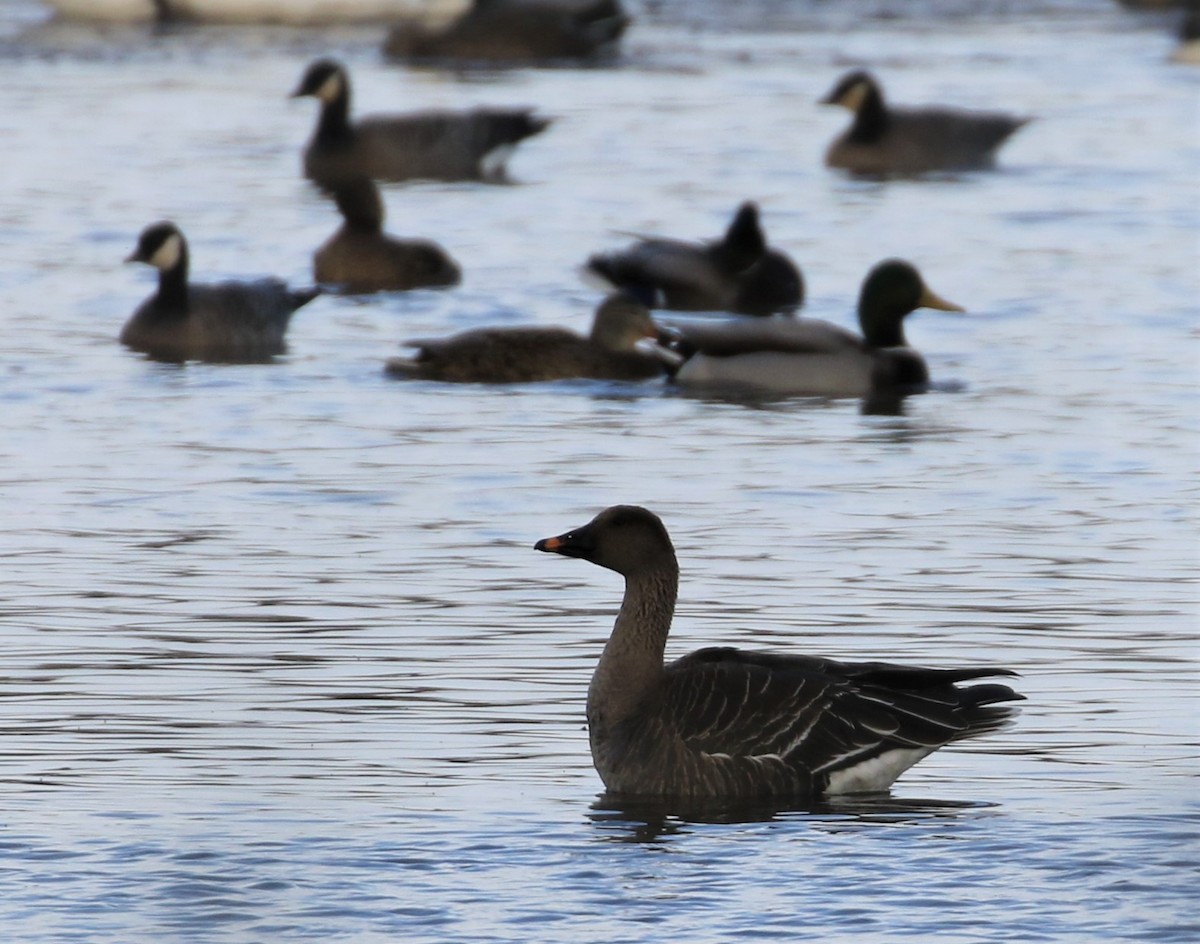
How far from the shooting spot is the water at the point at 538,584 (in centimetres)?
764

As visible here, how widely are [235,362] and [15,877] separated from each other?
1049 centimetres

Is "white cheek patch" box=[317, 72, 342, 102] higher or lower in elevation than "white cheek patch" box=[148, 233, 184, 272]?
higher

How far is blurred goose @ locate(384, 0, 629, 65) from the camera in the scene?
1532 inches

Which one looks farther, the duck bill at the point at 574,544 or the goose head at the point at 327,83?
the goose head at the point at 327,83

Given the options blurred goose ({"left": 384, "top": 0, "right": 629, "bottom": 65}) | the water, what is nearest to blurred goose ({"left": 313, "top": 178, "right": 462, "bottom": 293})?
the water

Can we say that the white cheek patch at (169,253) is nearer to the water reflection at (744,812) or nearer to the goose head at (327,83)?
the goose head at (327,83)

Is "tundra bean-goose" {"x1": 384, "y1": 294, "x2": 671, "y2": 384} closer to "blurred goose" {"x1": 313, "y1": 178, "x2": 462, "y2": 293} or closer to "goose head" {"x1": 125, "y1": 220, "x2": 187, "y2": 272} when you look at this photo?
"goose head" {"x1": 125, "y1": 220, "x2": 187, "y2": 272}

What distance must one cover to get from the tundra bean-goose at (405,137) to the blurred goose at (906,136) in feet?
10.2

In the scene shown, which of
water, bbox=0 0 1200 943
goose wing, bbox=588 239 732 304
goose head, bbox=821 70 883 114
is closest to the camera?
water, bbox=0 0 1200 943

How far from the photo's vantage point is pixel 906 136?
94.5 feet

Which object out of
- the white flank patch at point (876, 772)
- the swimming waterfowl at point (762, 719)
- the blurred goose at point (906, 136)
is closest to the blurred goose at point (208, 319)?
the swimming waterfowl at point (762, 719)

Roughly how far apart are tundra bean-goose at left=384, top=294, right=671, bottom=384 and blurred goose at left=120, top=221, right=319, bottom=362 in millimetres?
1280

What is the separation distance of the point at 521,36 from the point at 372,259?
19.0 meters

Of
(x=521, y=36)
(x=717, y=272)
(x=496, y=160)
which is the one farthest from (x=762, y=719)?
(x=521, y=36)
